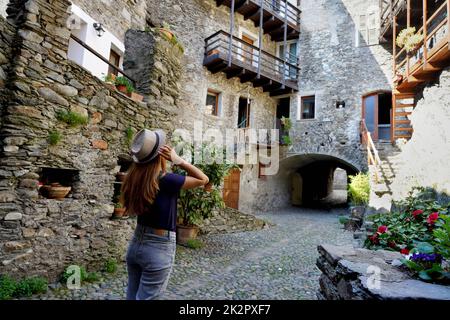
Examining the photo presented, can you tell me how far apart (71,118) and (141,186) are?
2407 mm

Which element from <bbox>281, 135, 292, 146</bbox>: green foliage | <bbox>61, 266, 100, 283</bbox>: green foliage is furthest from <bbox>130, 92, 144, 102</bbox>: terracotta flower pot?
<bbox>281, 135, 292, 146</bbox>: green foliage

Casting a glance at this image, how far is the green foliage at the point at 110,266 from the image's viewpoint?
3844 millimetres

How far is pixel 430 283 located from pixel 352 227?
6.71 meters

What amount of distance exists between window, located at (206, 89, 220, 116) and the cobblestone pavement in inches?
238

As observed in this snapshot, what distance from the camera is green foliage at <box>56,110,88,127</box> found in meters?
3.38

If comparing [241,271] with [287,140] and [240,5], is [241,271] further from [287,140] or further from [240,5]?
[240,5]

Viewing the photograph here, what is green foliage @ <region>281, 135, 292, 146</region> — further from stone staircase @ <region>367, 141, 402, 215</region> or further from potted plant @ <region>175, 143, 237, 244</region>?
potted plant @ <region>175, 143, 237, 244</region>

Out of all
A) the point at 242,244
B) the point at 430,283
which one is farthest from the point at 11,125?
the point at 242,244

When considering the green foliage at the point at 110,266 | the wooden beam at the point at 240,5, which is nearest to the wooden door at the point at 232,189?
the green foliage at the point at 110,266

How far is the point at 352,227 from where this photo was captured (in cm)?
800

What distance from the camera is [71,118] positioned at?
3.48 meters

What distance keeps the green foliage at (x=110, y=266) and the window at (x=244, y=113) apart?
917 centimetres

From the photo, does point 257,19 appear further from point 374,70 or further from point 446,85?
point 446,85

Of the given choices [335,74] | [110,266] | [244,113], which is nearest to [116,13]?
[110,266]
